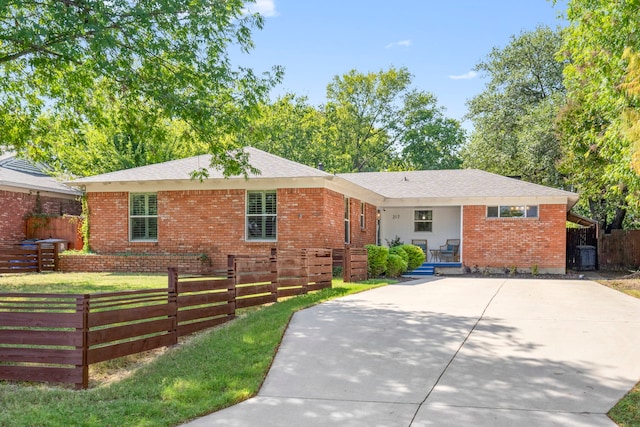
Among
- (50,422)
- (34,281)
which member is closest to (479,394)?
(50,422)

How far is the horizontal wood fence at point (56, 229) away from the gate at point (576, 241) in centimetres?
2264

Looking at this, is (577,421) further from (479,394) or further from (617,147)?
(617,147)

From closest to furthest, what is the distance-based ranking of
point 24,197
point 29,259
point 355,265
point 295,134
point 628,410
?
point 628,410 < point 355,265 < point 29,259 < point 24,197 < point 295,134

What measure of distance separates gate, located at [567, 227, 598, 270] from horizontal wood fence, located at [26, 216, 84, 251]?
74.3 ft

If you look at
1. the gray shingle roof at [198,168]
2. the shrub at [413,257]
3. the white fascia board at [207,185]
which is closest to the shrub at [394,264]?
the shrub at [413,257]

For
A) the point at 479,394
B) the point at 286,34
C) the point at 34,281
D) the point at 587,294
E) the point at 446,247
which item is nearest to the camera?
the point at 479,394

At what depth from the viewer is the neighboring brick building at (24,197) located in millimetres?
23141

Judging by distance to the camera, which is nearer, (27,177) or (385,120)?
(27,177)

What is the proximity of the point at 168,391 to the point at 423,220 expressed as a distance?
2114 centimetres

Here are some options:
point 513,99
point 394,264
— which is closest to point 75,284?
point 394,264

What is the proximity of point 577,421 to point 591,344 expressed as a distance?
3.21 meters

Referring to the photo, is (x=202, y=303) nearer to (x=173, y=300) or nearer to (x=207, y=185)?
(x=173, y=300)

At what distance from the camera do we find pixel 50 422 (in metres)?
4.87

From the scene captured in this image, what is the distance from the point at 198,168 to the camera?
18281mm
